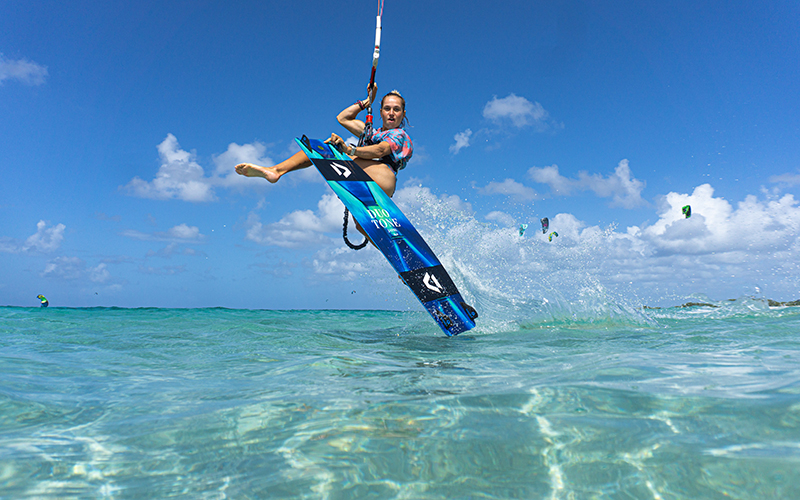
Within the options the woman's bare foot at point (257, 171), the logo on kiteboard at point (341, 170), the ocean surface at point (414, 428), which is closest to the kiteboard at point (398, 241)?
the logo on kiteboard at point (341, 170)

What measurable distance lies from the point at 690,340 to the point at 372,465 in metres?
3.81

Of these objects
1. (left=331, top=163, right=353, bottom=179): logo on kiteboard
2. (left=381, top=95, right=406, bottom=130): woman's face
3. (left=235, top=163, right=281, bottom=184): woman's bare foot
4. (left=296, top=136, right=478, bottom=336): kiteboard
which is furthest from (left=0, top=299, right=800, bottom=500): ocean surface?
(left=381, top=95, right=406, bottom=130): woman's face

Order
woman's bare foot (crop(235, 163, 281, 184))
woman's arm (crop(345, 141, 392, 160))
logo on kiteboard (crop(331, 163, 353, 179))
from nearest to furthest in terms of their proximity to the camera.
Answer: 1. woman's bare foot (crop(235, 163, 281, 184))
2. woman's arm (crop(345, 141, 392, 160))
3. logo on kiteboard (crop(331, 163, 353, 179))

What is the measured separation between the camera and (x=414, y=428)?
1693mm

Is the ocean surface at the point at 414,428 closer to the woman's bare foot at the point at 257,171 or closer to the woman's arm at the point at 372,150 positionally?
the woman's bare foot at the point at 257,171

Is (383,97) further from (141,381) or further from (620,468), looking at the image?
(620,468)

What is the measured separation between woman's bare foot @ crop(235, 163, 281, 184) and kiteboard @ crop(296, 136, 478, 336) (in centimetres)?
59

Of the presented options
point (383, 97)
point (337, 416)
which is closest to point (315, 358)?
point (337, 416)

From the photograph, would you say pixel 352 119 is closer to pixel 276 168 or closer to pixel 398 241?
pixel 276 168

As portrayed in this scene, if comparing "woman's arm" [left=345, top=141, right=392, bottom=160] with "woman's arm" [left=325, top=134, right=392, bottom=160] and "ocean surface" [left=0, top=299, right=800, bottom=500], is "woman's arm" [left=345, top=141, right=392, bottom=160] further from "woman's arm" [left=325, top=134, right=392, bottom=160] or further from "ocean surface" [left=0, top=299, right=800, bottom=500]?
"ocean surface" [left=0, top=299, right=800, bottom=500]

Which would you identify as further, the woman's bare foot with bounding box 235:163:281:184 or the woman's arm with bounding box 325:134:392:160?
the woman's arm with bounding box 325:134:392:160

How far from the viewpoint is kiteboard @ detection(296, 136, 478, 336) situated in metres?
5.11

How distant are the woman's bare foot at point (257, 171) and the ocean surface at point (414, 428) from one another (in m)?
2.81

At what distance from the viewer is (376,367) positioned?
10.00ft
